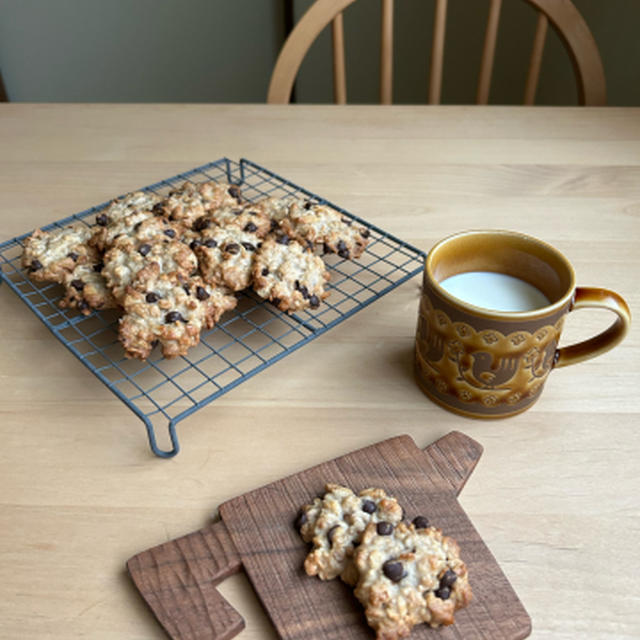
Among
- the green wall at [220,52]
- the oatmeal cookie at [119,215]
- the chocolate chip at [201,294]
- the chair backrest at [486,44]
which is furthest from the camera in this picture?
the green wall at [220,52]

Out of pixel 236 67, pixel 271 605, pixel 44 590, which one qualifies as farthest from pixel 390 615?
pixel 236 67

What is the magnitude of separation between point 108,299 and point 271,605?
1.52 feet

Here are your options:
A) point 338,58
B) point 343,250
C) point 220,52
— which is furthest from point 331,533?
point 220,52

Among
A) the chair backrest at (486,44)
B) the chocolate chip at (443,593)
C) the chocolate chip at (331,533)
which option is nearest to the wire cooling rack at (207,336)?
the chocolate chip at (331,533)

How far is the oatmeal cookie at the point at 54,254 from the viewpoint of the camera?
34.9 inches

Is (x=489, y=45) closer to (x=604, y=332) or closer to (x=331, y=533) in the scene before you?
(x=604, y=332)

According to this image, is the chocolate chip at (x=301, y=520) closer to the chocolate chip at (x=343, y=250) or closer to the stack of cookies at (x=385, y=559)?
the stack of cookies at (x=385, y=559)

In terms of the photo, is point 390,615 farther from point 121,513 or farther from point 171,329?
point 171,329

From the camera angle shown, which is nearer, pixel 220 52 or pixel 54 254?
pixel 54 254

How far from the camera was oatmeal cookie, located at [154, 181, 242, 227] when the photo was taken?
97cm

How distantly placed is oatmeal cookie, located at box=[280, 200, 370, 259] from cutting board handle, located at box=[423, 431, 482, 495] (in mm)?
330

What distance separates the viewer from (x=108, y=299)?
0.84 meters

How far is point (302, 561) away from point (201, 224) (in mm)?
540

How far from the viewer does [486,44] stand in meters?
1.63
